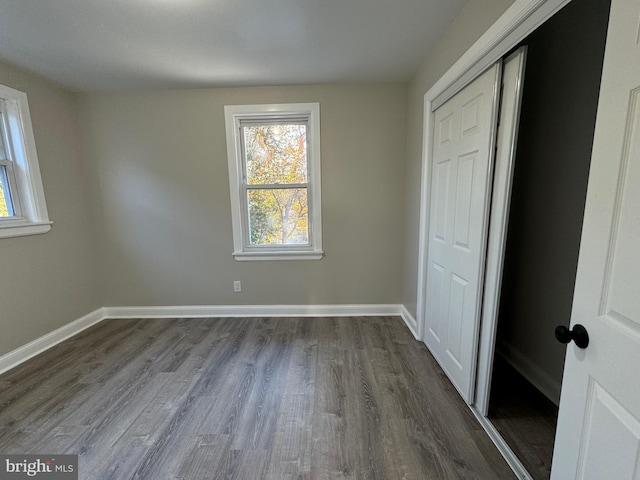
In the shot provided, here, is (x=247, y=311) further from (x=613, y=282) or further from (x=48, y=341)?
(x=613, y=282)

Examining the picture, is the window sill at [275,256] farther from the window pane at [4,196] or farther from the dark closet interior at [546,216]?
the window pane at [4,196]

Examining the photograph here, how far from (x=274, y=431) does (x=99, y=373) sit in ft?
5.13

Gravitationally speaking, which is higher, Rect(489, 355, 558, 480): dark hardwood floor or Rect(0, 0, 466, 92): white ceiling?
Rect(0, 0, 466, 92): white ceiling

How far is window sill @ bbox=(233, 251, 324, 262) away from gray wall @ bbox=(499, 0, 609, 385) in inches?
71.0

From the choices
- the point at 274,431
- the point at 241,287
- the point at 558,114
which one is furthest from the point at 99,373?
the point at 558,114

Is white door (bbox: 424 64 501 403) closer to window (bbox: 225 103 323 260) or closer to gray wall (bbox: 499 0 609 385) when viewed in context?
gray wall (bbox: 499 0 609 385)

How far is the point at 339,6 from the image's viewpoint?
62.4 inches

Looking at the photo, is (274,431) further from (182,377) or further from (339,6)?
(339,6)

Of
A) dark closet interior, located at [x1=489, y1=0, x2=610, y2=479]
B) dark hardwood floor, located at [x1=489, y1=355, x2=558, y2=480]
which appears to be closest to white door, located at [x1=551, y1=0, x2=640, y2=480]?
dark hardwood floor, located at [x1=489, y1=355, x2=558, y2=480]

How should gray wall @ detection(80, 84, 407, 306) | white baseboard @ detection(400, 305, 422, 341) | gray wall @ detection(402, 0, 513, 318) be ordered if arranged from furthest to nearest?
gray wall @ detection(80, 84, 407, 306) → white baseboard @ detection(400, 305, 422, 341) → gray wall @ detection(402, 0, 513, 318)

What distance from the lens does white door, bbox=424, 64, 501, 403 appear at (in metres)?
1.48

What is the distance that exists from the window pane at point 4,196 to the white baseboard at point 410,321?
3775 millimetres

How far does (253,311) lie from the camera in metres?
3.03

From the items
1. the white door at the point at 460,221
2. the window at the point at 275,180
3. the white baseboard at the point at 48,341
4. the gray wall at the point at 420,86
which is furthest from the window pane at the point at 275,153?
the white baseboard at the point at 48,341
